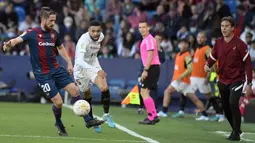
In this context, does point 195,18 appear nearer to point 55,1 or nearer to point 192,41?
point 192,41

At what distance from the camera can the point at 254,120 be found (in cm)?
1727

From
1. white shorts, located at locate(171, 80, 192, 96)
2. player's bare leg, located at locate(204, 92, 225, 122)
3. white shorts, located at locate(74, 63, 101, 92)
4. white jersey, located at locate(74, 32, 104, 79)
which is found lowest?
player's bare leg, located at locate(204, 92, 225, 122)

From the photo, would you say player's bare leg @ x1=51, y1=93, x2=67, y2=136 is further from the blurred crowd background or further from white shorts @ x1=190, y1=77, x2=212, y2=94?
the blurred crowd background

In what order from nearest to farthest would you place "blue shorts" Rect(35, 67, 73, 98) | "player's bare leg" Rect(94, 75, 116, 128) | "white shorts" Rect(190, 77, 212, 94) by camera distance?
"blue shorts" Rect(35, 67, 73, 98)
"player's bare leg" Rect(94, 75, 116, 128)
"white shorts" Rect(190, 77, 212, 94)

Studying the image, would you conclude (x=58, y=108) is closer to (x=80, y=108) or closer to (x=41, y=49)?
(x=80, y=108)

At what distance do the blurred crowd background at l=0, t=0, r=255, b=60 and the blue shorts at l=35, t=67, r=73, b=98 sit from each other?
9853mm

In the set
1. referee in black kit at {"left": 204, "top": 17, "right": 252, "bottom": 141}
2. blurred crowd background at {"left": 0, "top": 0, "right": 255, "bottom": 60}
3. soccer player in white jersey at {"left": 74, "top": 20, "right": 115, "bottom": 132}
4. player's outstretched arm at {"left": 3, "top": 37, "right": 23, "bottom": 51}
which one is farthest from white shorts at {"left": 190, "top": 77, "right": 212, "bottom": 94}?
player's outstretched arm at {"left": 3, "top": 37, "right": 23, "bottom": 51}

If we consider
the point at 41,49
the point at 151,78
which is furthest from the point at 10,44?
the point at 151,78

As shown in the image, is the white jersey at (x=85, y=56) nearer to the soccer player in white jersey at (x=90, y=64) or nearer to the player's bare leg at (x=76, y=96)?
the soccer player in white jersey at (x=90, y=64)

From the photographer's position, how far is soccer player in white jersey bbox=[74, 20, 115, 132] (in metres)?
13.3

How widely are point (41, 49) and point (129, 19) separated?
41.7 feet

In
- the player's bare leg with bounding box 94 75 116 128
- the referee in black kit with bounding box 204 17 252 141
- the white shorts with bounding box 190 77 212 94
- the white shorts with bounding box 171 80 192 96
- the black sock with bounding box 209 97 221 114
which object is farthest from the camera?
the white shorts with bounding box 171 80 192 96

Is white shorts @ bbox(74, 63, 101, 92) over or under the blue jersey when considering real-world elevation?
under

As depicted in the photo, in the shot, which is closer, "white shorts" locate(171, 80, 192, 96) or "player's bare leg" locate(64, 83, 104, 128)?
"player's bare leg" locate(64, 83, 104, 128)
